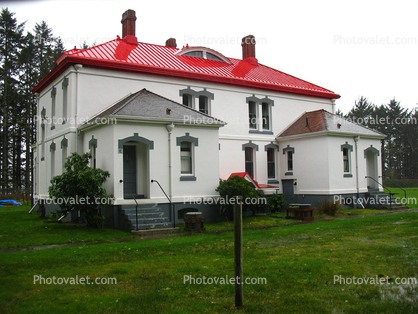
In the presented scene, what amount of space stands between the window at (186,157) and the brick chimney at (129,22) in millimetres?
10509

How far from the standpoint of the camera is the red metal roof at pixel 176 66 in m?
19.4

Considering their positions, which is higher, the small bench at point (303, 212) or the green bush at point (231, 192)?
the green bush at point (231, 192)

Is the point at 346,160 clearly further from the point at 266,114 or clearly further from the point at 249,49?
the point at 249,49

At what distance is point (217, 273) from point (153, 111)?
10514 mm

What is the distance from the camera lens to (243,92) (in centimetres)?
2327

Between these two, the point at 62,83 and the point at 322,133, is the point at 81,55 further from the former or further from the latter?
the point at 322,133

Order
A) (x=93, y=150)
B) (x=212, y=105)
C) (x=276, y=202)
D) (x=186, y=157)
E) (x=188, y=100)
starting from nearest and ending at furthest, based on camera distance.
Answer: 1. (x=186, y=157)
2. (x=93, y=150)
3. (x=276, y=202)
4. (x=188, y=100)
5. (x=212, y=105)

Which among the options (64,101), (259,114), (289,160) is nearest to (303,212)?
(289,160)

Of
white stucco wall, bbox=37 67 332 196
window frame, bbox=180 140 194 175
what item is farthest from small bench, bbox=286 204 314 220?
window frame, bbox=180 140 194 175

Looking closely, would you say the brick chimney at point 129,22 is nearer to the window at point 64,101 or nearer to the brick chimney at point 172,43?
the brick chimney at point 172,43

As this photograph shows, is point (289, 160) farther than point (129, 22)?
No

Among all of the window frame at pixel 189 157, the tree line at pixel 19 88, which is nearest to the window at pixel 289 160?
the window frame at pixel 189 157

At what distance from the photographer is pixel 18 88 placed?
4272cm

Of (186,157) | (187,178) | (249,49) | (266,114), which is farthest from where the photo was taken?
(249,49)
